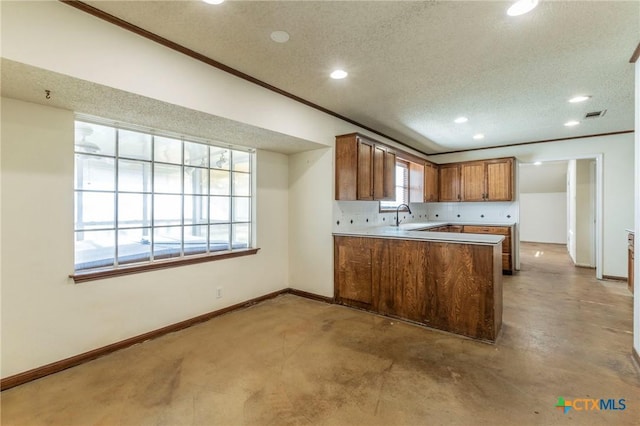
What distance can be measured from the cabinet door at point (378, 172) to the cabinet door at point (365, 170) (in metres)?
0.10

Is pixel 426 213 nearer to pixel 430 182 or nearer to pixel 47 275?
pixel 430 182

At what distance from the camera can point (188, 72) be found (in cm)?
253

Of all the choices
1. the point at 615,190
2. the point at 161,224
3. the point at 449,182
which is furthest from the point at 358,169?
the point at 615,190

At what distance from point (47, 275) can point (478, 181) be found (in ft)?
22.7

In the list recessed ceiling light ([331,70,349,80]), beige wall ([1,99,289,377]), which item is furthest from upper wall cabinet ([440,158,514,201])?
beige wall ([1,99,289,377])

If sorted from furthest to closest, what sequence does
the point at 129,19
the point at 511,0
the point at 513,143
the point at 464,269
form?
the point at 513,143 → the point at 464,269 → the point at 129,19 → the point at 511,0

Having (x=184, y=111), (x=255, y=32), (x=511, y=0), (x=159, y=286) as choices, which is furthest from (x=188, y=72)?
(x=511, y=0)

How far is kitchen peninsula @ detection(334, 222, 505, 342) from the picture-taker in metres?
2.95

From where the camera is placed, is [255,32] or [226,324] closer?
[255,32]

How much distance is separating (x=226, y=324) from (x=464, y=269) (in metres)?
2.69

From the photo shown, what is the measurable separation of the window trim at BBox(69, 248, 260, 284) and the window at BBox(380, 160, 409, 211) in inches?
118

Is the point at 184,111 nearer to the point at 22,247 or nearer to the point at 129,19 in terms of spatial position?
the point at 129,19

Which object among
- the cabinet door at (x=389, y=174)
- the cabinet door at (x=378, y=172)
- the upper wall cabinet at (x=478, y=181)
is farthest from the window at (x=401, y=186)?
the upper wall cabinet at (x=478, y=181)

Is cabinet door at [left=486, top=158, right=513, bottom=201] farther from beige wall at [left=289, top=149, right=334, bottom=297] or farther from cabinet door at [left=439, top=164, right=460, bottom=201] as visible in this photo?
beige wall at [left=289, top=149, right=334, bottom=297]
